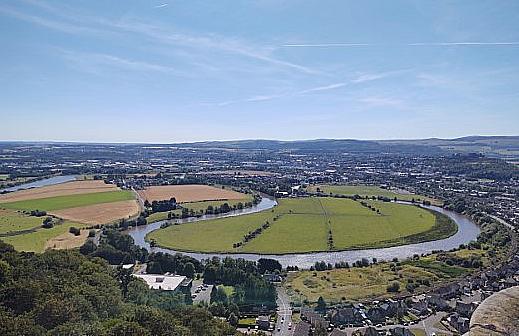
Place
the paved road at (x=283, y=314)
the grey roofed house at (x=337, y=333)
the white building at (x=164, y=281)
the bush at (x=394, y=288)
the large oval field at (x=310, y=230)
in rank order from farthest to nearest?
1. the large oval field at (x=310, y=230)
2. the bush at (x=394, y=288)
3. the white building at (x=164, y=281)
4. the paved road at (x=283, y=314)
5. the grey roofed house at (x=337, y=333)

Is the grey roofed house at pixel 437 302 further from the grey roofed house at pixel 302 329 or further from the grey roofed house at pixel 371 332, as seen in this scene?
the grey roofed house at pixel 302 329

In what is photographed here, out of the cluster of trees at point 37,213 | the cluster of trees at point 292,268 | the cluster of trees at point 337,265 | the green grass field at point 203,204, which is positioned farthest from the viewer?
the green grass field at point 203,204

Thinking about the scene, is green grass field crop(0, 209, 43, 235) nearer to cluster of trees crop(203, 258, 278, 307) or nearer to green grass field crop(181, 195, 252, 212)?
green grass field crop(181, 195, 252, 212)

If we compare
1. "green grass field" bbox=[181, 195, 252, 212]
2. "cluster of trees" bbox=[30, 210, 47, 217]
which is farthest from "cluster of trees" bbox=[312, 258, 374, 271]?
"cluster of trees" bbox=[30, 210, 47, 217]

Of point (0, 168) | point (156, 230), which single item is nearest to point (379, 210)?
point (156, 230)

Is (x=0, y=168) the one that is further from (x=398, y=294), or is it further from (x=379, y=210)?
(x=398, y=294)

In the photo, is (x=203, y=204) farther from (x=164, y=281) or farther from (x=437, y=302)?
(x=437, y=302)

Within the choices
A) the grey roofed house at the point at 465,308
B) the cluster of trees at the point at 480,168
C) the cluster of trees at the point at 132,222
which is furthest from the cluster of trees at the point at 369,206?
the cluster of trees at the point at 480,168
